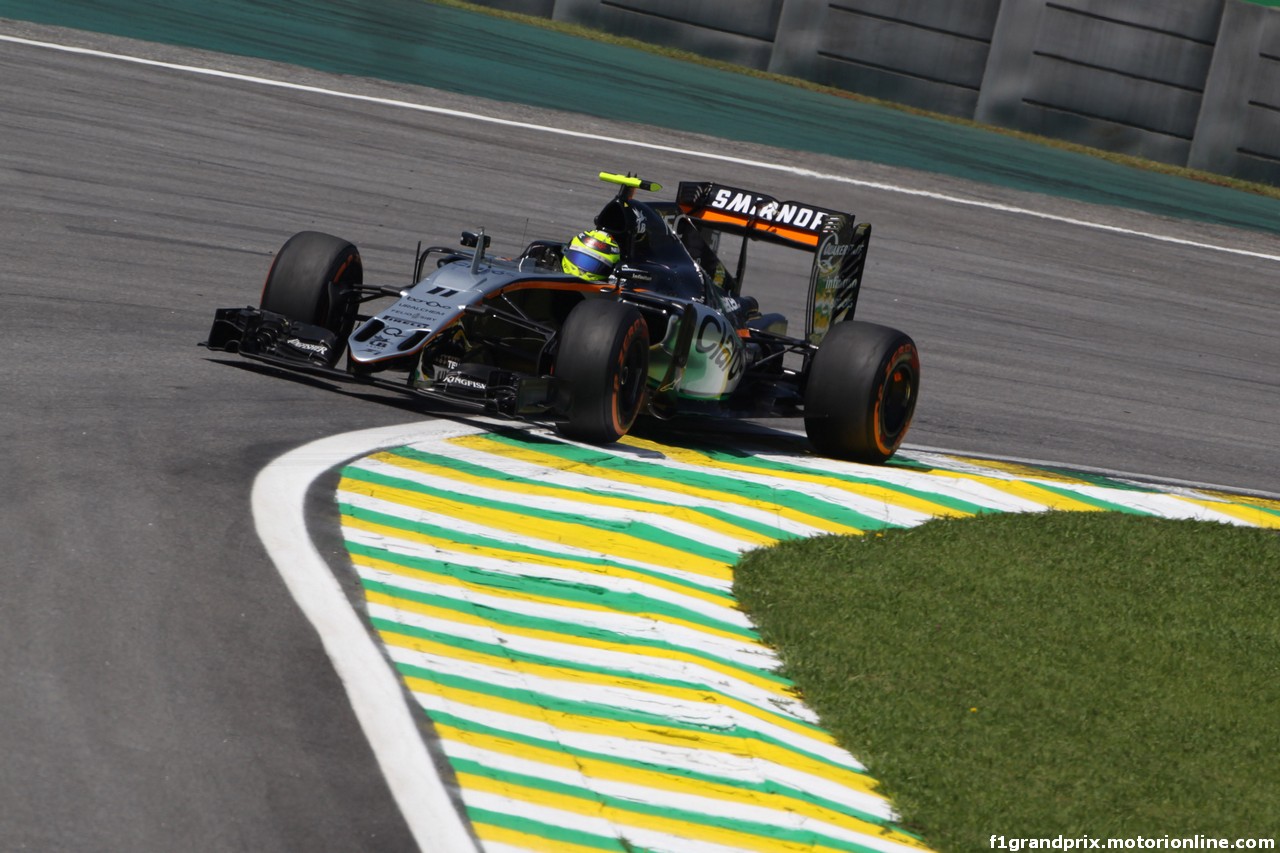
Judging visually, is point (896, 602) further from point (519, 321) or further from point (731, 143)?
point (731, 143)

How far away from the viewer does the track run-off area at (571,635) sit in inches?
196

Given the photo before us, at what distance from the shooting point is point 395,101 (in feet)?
67.1

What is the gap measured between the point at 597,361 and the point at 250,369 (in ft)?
7.05

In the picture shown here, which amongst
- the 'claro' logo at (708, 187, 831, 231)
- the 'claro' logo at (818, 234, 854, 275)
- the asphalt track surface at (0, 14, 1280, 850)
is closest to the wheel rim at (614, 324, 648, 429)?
the asphalt track surface at (0, 14, 1280, 850)

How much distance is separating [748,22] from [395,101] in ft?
29.6

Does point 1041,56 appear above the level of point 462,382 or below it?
above

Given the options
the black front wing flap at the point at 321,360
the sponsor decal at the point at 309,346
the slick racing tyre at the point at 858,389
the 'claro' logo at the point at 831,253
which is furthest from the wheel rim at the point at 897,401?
the sponsor decal at the point at 309,346

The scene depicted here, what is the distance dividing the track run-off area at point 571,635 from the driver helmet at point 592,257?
3.74ft

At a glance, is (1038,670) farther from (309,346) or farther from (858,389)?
(309,346)

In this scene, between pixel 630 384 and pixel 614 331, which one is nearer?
pixel 614 331

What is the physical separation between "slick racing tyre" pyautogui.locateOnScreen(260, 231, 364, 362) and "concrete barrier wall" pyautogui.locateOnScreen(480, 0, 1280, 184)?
1860 cm

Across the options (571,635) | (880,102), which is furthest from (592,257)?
(880,102)

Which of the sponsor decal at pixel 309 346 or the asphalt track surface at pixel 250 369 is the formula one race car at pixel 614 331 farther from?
the asphalt track surface at pixel 250 369

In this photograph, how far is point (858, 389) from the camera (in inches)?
392
